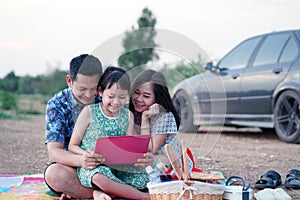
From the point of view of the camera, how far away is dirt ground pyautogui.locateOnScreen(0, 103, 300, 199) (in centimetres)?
411

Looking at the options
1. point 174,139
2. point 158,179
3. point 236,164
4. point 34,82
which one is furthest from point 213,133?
point 34,82

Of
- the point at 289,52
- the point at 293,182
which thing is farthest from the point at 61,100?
the point at 289,52

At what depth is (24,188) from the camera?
381 centimetres

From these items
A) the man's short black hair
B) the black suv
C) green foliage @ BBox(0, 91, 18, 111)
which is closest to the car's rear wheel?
the black suv

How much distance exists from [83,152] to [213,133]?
1.02m

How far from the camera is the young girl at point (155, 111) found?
3.21m

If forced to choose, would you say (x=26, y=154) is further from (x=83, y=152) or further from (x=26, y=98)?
(x=26, y=98)

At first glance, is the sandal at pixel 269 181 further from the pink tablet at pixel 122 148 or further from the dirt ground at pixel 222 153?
the pink tablet at pixel 122 148

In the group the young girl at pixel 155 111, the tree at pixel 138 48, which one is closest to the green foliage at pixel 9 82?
the young girl at pixel 155 111

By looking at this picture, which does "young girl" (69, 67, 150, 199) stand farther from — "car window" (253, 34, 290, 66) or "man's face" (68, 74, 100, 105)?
"car window" (253, 34, 290, 66)

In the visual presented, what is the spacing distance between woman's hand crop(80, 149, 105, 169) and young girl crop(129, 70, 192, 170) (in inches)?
Result: 10.3

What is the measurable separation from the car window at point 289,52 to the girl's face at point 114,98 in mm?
4258

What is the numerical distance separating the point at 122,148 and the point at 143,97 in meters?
0.37

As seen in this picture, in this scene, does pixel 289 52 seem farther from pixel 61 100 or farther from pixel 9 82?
pixel 9 82
